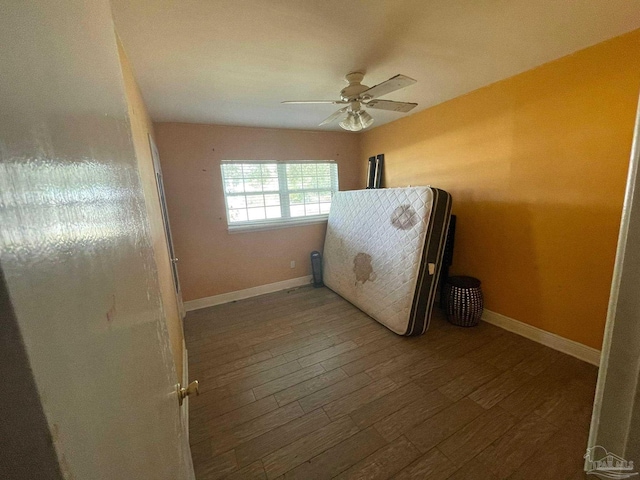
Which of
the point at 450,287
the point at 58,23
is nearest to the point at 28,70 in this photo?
the point at 58,23

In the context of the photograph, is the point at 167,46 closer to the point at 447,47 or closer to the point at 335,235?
the point at 447,47

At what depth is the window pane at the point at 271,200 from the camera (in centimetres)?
360

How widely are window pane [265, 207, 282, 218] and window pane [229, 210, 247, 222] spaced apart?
0.33 meters

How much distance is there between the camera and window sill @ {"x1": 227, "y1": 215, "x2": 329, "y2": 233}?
11.2 feet

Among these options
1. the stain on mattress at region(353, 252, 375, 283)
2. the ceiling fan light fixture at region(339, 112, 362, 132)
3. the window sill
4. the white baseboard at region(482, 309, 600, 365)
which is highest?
the ceiling fan light fixture at region(339, 112, 362, 132)

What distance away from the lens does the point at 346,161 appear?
4.03 metres

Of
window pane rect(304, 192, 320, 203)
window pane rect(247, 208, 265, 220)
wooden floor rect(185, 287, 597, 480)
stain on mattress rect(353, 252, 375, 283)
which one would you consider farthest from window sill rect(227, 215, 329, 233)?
wooden floor rect(185, 287, 597, 480)

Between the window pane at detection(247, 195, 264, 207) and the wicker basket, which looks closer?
the wicker basket

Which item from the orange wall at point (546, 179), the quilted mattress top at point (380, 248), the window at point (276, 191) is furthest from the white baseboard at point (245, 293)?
the orange wall at point (546, 179)

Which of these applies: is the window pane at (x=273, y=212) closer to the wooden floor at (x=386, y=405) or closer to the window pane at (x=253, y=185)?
the window pane at (x=253, y=185)

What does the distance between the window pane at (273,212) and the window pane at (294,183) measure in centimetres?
39

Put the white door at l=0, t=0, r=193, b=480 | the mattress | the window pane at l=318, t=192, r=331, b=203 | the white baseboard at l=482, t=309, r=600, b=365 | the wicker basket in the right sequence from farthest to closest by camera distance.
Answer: the window pane at l=318, t=192, r=331, b=203
the wicker basket
the mattress
the white baseboard at l=482, t=309, r=600, b=365
the white door at l=0, t=0, r=193, b=480

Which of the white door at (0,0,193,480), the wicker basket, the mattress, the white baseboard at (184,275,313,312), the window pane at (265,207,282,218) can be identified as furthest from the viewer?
the window pane at (265,207,282,218)

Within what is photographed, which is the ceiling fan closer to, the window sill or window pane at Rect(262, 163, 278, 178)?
window pane at Rect(262, 163, 278, 178)
